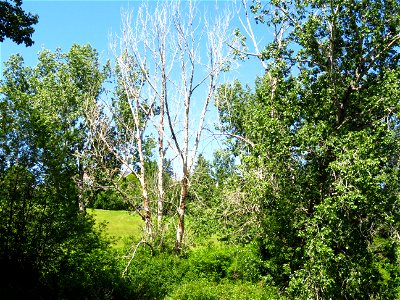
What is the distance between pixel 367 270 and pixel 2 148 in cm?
1168

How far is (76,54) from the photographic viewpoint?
32094 millimetres

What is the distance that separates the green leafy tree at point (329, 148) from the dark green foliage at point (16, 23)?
25.1ft

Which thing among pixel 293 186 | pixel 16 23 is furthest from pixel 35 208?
pixel 293 186

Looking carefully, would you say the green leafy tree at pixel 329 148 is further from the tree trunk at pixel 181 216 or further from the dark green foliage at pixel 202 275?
the tree trunk at pixel 181 216

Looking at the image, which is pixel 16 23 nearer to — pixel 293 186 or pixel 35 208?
pixel 35 208

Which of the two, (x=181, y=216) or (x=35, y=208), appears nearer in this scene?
(x=35, y=208)

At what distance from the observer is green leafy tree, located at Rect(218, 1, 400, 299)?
449 inches

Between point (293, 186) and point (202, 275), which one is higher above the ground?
point (293, 186)

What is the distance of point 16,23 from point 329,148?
32.8 feet

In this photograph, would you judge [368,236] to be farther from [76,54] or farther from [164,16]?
[76,54]

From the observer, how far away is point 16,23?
11234 millimetres

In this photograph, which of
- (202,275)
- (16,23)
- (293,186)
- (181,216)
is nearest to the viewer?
(16,23)

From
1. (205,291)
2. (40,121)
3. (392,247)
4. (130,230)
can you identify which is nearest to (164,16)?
(40,121)

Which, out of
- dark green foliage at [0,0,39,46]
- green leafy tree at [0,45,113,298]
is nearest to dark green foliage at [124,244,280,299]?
green leafy tree at [0,45,113,298]
